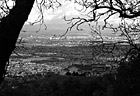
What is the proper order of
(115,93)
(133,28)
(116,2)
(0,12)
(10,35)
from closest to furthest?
1. (10,35)
2. (0,12)
3. (116,2)
4. (133,28)
5. (115,93)

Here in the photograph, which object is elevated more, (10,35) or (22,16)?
(22,16)

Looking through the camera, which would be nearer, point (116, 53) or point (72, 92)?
point (116, 53)

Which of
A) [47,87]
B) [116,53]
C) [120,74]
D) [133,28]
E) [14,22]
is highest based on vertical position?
[14,22]

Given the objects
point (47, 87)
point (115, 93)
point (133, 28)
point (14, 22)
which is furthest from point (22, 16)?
point (47, 87)

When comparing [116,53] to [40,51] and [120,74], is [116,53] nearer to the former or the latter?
[120,74]

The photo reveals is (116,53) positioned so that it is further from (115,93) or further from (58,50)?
(58,50)

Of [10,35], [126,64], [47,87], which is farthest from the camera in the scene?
[47,87]
